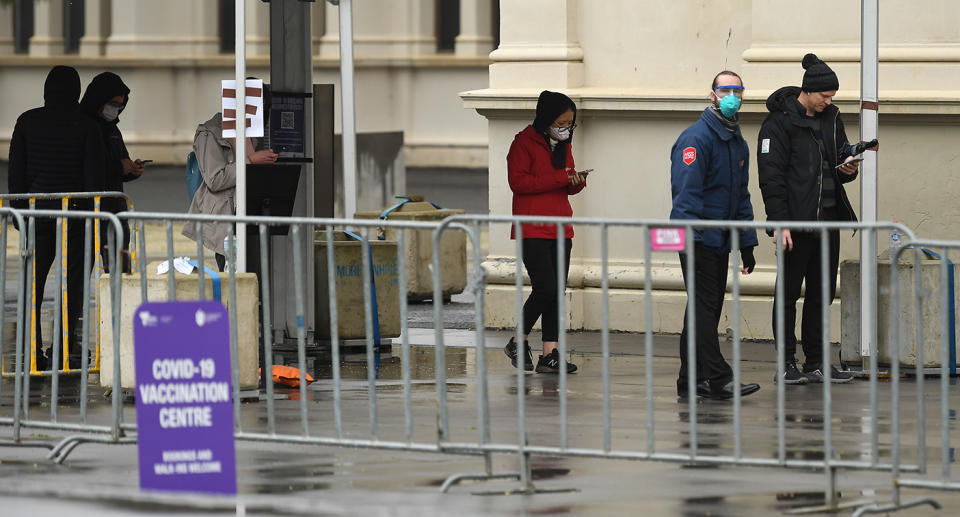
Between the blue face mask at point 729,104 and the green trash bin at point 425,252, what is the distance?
5.71 meters

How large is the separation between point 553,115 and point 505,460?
11.3 ft

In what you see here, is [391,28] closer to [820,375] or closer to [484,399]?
[820,375]

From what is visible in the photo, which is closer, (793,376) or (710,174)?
(710,174)

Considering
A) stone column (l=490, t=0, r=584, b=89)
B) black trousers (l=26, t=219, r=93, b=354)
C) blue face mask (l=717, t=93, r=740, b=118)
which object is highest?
stone column (l=490, t=0, r=584, b=89)

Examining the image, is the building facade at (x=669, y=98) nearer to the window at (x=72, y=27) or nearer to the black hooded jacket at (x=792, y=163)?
the black hooded jacket at (x=792, y=163)

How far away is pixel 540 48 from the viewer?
1440 centimetres

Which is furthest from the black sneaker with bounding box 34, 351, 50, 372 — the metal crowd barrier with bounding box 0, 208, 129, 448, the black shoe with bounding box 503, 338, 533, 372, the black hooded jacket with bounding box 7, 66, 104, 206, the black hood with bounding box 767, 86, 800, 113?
the black hood with bounding box 767, 86, 800, 113

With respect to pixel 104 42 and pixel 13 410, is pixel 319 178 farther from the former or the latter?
pixel 104 42

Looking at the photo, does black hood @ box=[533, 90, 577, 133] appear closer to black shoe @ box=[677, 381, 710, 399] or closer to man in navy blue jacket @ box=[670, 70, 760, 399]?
man in navy blue jacket @ box=[670, 70, 760, 399]

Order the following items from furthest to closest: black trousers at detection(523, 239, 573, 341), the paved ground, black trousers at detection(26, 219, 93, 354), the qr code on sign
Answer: the qr code on sign, black trousers at detection(26, 219, 93, 354), black trousers at detection(523, 239, 573, 341), the paved ground

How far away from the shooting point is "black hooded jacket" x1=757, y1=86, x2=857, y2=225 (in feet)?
37.3

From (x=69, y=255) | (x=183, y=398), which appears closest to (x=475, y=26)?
(x=69, y=255)

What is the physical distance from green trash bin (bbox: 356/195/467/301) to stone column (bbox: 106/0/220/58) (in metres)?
22.1

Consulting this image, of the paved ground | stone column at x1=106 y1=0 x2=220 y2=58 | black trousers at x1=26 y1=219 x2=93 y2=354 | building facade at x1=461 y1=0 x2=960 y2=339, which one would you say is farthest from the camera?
stone column at x1=106 y1=0 x2=220 y2=58
